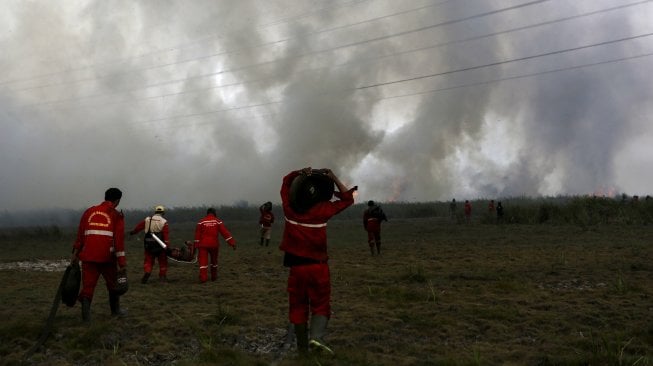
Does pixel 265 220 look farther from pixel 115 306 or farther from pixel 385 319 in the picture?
pixel 385 319

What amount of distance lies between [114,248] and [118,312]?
135 centimetres

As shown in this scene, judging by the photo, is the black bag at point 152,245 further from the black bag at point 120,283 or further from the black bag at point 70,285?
the black bag at point 70,285

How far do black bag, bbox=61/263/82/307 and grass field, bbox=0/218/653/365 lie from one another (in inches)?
18.3

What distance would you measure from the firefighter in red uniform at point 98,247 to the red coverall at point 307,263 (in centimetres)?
352

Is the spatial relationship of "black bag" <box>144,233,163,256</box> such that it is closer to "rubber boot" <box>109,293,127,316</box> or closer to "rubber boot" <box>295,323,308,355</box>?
"rubber boot" <box>109,293,127,316</box>

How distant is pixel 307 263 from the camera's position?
606 cm

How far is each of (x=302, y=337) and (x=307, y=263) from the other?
36.4 inches

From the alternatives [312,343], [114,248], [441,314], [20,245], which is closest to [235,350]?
[312,343]

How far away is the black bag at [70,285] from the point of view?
802 cm

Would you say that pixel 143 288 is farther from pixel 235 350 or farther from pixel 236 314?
pixel 235 350

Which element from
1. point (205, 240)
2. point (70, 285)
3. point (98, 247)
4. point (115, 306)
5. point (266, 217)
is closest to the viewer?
point (70, 285)

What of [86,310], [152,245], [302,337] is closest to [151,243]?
[152,245]

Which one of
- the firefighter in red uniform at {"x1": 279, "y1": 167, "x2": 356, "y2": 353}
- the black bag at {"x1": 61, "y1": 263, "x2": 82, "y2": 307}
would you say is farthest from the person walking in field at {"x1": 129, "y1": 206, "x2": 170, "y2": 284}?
the firefighter in red uniform at {"x1": 279, "y1": 167, "x2": 356, "y2": 353}

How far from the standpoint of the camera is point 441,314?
8.61 m
